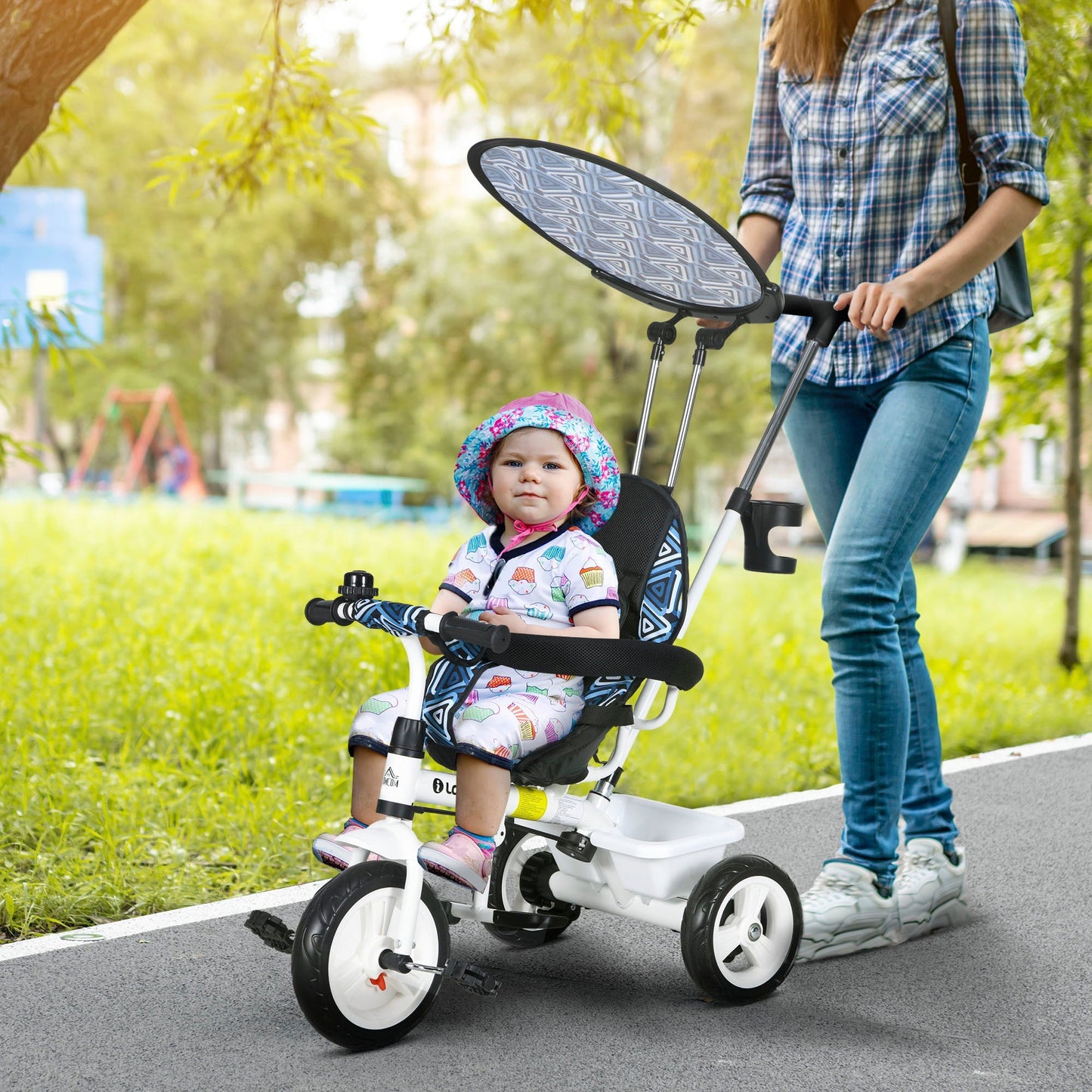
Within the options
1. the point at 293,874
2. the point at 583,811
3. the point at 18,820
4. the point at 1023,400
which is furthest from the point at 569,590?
the point at 1023,400

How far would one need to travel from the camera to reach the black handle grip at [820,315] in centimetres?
303

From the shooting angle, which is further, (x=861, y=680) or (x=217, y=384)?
(x=217, y=384)

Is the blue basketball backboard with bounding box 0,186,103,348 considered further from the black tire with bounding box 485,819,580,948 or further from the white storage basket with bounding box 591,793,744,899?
the white storage basket with bounding box 591,793,744,899

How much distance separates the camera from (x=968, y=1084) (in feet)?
8.27

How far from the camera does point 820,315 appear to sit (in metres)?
3.06

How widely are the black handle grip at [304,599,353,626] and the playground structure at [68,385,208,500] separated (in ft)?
58.3

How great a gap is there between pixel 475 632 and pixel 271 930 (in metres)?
0.75

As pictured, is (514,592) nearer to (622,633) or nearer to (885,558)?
(622,633)

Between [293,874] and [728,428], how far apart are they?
17489 mm

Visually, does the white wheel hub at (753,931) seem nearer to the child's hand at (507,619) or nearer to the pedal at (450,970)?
the pedal at (450,970)

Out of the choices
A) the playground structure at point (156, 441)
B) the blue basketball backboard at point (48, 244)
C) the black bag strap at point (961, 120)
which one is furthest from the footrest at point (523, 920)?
the playground structure at point (156, 441)

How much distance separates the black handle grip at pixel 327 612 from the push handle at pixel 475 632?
23 cm

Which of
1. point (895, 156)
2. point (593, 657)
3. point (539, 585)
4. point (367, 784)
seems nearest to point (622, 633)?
point (539, 585)

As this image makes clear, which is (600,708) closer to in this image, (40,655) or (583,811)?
(583,811)
